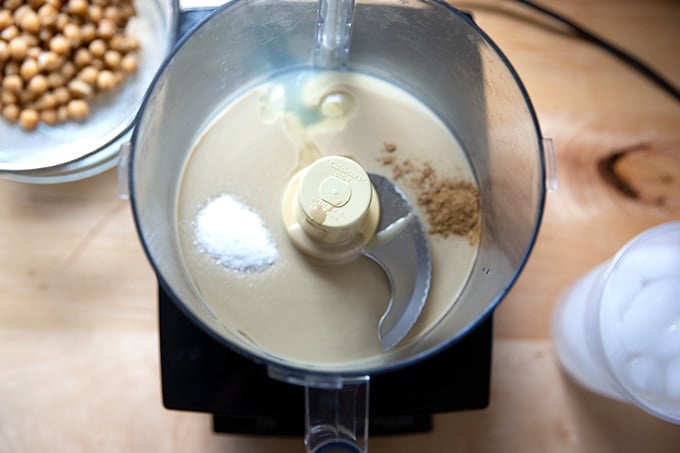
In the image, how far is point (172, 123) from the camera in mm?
593

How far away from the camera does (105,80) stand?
0.70 m

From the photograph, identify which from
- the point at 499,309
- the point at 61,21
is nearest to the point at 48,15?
the point at 61,21

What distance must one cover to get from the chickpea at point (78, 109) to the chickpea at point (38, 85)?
0.03 meters

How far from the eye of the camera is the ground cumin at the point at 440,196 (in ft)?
2.04

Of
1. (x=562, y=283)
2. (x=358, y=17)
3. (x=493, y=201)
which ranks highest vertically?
(x=358, y=17)

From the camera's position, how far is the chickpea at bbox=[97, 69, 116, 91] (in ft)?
2.28

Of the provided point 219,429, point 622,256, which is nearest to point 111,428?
point 219,429

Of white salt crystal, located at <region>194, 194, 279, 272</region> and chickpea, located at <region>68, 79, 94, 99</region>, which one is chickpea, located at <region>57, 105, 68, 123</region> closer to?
chickpea, located at <region>68, 79, 94, 99</region>

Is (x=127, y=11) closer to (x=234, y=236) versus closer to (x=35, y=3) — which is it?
(x=35, y=3)

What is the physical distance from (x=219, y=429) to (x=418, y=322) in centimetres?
21

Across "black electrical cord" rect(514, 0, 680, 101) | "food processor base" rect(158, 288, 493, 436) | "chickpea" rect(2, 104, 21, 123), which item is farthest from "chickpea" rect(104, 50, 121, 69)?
"black electrical cord" rect(514, 0, 680, 101)

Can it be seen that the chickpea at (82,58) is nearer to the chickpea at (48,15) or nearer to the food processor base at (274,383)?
the chickpea at (48,15)

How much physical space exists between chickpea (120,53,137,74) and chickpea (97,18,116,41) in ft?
0.09

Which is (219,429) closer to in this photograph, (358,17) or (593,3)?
(358,17)
